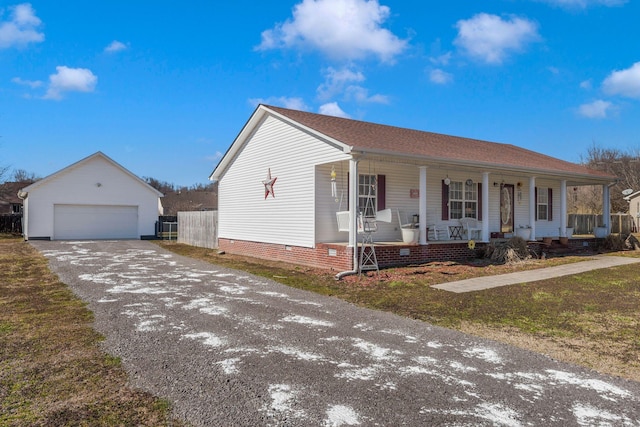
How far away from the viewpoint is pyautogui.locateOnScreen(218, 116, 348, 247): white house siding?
12479 millimetres

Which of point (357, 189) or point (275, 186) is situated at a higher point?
point (275, 186)

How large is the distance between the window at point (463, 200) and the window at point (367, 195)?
10.5ft

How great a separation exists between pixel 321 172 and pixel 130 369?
8.81 meters

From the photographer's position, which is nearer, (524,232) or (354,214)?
(354,214)

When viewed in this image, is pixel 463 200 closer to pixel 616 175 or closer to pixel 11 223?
pixel 11 223

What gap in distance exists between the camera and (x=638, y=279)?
9.85 m

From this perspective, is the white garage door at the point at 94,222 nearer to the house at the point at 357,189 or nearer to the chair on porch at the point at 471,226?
the house at the point at 357,189

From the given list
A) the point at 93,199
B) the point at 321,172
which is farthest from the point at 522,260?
the point at 93,199

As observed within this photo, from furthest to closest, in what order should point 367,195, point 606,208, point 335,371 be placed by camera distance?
1. point 606,208
2. point 367,195
3. point 335,371

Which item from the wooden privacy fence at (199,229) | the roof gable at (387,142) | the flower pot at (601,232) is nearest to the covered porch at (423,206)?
the flower pot at (601,232)

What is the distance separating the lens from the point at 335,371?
13.8 feet

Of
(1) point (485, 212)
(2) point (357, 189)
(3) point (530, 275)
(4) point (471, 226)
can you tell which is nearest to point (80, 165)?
(2) point (357, 189)

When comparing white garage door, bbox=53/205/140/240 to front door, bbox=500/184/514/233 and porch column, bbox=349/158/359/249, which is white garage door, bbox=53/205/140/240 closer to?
porch column, bbox=349/158/359/249

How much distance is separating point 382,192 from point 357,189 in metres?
2.52
